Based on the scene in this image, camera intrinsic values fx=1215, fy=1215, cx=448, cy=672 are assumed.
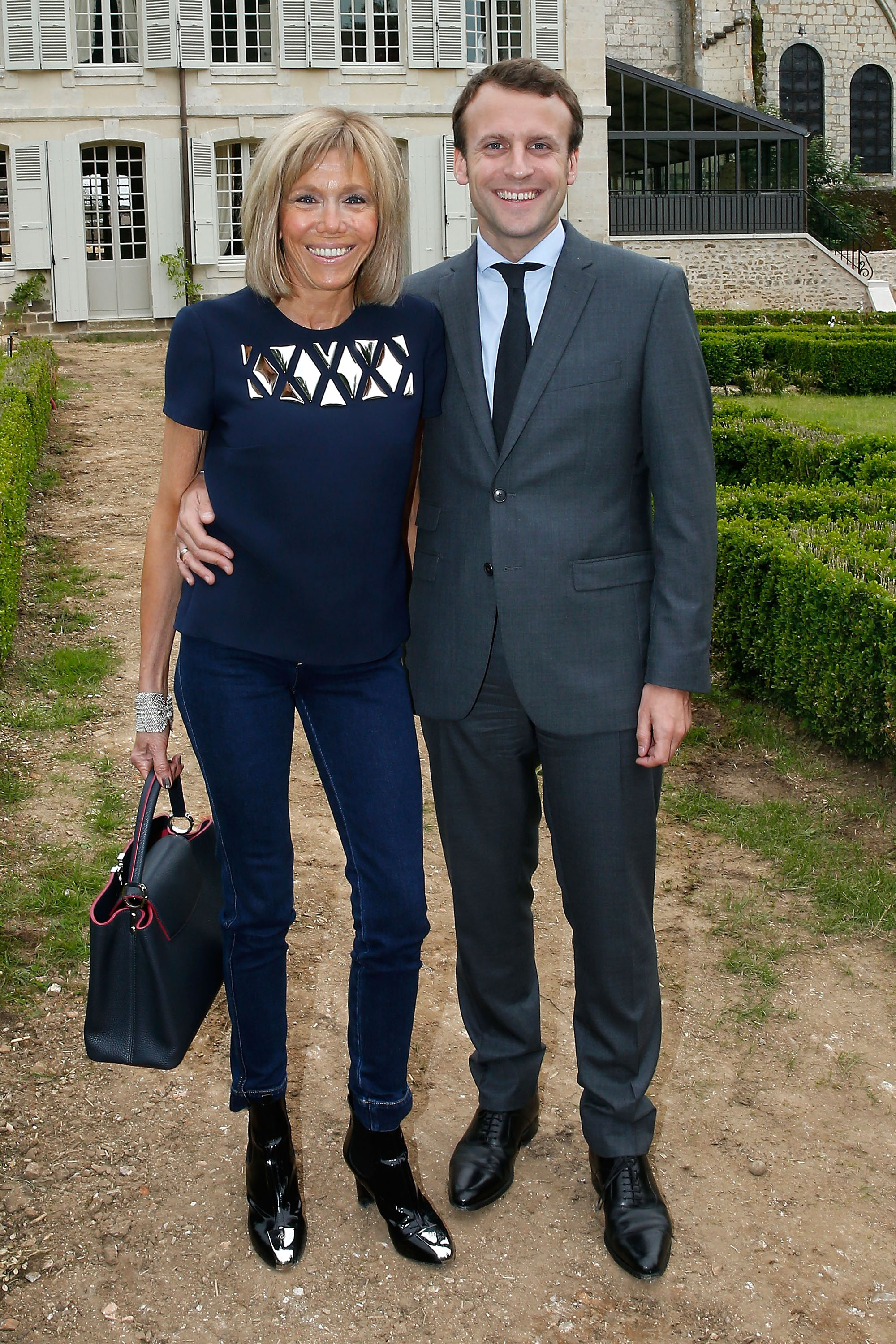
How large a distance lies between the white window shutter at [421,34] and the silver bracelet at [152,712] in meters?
19.3

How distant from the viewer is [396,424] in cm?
224

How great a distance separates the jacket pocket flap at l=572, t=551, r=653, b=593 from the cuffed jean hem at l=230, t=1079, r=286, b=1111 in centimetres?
118

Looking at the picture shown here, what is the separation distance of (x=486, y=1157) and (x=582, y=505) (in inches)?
55.1

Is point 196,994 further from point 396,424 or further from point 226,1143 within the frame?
point 396,424

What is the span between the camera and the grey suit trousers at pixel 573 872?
2.40 metres

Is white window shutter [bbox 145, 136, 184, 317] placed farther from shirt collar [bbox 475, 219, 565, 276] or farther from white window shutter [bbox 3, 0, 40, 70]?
shirt collar [bbox 475, 219, 565, 276]

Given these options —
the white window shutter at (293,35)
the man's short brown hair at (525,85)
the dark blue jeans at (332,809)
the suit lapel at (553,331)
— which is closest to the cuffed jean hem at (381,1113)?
the dark blue jeans at (332,809)

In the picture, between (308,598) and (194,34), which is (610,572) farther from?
(194,34)

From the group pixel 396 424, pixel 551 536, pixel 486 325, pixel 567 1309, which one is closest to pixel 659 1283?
pixel 567 1309

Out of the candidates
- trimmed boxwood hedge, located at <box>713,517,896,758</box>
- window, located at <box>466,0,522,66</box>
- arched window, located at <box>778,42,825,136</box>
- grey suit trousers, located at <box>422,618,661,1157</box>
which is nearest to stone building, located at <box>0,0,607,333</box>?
window, located at <box>466,0,522,66</box>

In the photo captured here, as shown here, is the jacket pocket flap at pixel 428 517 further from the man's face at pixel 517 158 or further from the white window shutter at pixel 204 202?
the white window shutter at pixel 204 202

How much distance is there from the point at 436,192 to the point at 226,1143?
18998mm

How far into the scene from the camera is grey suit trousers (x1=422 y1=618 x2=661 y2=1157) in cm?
240

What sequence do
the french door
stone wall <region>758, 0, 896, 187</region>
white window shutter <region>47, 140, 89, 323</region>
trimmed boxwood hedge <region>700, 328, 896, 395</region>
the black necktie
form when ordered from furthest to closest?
stone wall <region>758, 0, 896, 187</region>
the french door
white window shutter <region>47, 140, 89, 323</region>
trimmed boxwood hedge <region>700, 328, 896, 395</region>
the black necktie
